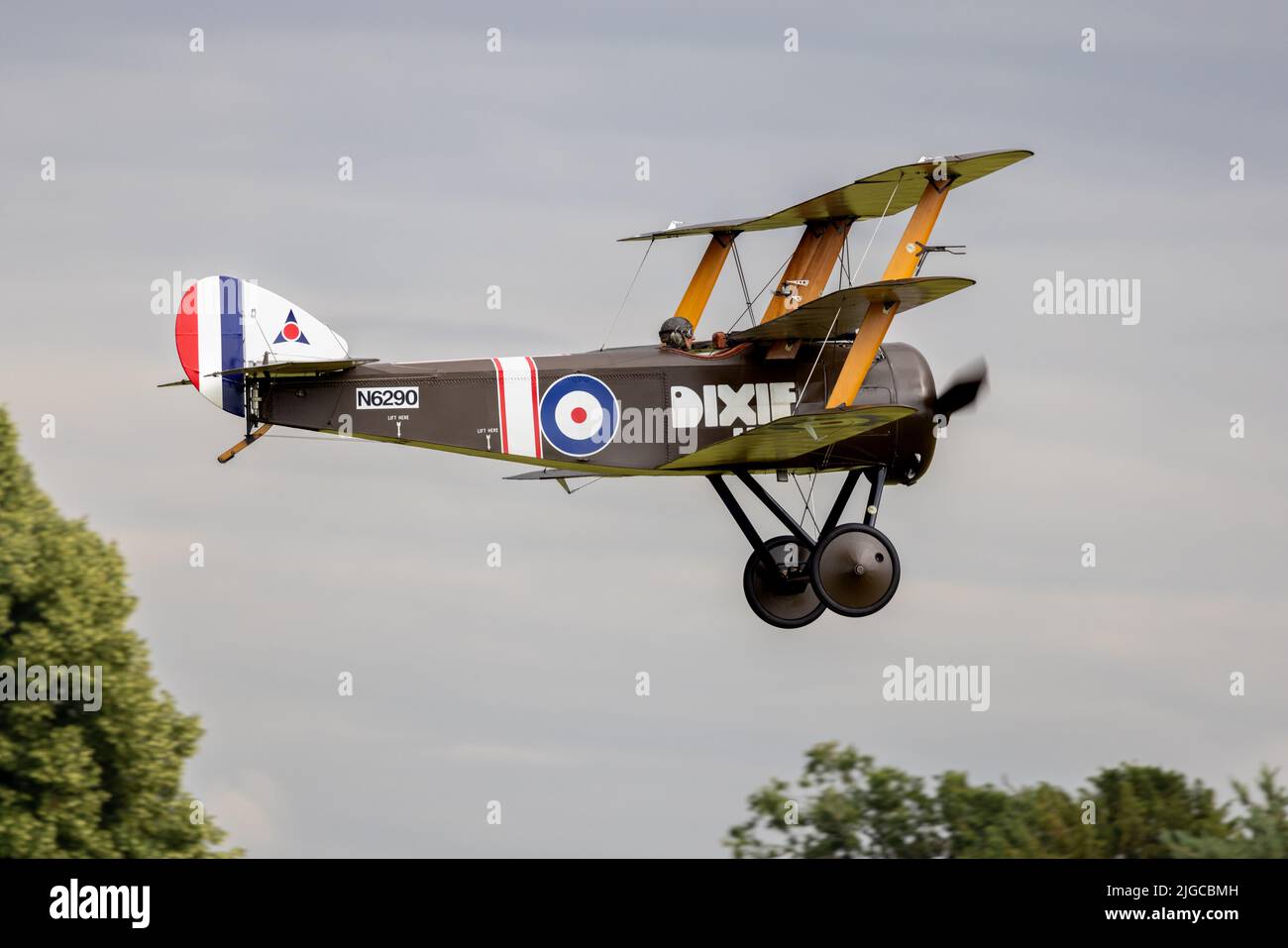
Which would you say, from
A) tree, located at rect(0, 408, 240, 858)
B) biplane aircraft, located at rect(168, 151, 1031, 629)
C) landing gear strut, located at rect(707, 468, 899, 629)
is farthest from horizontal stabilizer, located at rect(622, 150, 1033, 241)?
tree, located at rect(0, 408, 240, 858)

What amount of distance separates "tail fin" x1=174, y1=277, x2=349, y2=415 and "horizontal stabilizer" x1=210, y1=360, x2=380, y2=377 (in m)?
0.17

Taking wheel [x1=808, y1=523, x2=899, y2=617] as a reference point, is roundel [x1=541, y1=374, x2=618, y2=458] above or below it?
above

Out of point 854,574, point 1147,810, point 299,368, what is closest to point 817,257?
point 854,574

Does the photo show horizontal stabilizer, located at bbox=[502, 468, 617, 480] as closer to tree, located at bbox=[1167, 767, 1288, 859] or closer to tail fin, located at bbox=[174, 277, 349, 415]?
tail fin, located at bbox=[174, 277, 349, 415]

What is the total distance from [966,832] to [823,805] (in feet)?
8.38

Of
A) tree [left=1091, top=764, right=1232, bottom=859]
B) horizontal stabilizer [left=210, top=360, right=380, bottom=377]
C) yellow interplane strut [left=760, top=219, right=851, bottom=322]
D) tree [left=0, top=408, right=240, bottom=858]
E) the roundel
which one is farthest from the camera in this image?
tree [left=1091, top=764, right=1232, bottom=859]

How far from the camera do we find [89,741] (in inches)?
1164

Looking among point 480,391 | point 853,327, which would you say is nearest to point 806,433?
point 853,327

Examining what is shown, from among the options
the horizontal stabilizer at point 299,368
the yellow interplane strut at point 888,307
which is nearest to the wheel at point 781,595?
the yellow interplane strut at point 888,307

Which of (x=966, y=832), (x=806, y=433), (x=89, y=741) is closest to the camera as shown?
(x=806, y=433)

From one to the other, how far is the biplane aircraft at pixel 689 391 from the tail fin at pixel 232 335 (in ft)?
0.04

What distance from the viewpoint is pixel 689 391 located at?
17.9 m

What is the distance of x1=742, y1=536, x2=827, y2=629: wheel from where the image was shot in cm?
1942
